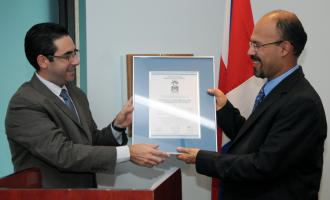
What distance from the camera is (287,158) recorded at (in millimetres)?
1686

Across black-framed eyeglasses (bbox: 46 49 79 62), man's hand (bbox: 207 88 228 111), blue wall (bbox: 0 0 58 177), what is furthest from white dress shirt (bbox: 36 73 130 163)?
blue wall (bbox: 0 0 58 177)

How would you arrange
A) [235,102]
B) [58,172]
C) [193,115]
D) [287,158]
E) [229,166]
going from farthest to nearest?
[235,102]
[193,115]
[58,172]
[229,166]
[287,158]

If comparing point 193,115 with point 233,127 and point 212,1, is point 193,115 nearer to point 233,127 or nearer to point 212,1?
point 233,127

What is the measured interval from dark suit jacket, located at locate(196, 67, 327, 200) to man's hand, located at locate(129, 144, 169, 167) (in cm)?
22

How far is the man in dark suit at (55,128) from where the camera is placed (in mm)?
1849

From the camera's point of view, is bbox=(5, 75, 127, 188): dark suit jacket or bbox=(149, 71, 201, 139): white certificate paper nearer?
bbox=(5, 75, 127, 188): dark suit jacket

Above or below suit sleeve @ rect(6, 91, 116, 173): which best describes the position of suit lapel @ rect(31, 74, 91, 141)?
above

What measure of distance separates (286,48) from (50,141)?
3.48 feet

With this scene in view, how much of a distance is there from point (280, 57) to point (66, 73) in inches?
38.6

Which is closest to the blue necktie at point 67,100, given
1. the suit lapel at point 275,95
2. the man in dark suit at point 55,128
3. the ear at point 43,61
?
the man in dark suit at point 55,128

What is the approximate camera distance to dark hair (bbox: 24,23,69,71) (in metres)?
1.99

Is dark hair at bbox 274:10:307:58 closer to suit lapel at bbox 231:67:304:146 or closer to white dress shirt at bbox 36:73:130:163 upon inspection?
suit lapel at bbox 231:67:304:146

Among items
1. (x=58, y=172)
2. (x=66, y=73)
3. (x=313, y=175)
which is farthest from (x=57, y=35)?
(x=313, y=175)

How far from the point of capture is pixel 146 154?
2008mm
